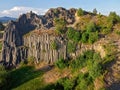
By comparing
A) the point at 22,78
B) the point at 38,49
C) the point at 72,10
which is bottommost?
the point at 22,78

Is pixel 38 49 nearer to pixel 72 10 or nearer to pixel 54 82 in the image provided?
pixel 54 82

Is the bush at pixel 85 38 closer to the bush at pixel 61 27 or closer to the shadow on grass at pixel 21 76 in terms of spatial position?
the bush at pixel 61 27

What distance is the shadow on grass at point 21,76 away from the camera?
122 metres

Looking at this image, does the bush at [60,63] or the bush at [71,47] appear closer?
the bush at [60,63]

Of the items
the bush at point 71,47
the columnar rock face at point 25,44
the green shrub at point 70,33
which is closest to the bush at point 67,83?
the bush at point 71,47

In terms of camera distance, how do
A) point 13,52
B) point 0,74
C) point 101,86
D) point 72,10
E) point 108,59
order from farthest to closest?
point 72,10 < point 13,52 < point 0,74 < point 108,59 < point 101,86

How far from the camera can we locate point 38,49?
138m

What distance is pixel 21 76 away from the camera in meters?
127

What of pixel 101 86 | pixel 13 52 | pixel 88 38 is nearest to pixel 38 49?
pixel 13 52

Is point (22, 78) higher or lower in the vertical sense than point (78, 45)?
lower

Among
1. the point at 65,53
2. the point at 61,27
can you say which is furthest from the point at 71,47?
the point at 61,27

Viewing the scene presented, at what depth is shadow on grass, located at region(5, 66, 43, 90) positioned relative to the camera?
122m

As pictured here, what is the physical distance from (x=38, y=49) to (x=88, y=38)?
23.9 metres

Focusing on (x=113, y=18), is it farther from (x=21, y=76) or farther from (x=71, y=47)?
(x=21, y=76)
